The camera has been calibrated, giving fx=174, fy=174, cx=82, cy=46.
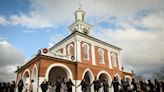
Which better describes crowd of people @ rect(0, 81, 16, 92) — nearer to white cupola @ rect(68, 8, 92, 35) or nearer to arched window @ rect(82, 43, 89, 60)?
arched window @ rect(82, 43, 89, 60)

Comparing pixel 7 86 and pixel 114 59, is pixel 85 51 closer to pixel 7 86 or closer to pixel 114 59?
pixel 114 59

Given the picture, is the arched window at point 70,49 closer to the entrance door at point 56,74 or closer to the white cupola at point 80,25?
the entrance door at point 56,74

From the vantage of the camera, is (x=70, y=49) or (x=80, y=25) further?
(x=80, y=25)

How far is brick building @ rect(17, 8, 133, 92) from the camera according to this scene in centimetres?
2014

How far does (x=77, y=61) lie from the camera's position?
23047mm

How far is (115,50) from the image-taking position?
30.4 m

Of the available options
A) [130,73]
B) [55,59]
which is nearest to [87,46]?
[55,59]

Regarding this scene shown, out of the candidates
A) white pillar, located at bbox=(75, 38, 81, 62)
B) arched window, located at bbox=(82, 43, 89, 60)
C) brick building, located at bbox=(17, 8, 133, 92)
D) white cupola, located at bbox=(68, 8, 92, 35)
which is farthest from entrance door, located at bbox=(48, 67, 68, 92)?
white cupola, located at bbox=(68, 8, 92, 35)

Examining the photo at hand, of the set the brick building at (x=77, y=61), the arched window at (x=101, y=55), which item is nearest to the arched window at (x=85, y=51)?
the brick building at (x=77, y=61)

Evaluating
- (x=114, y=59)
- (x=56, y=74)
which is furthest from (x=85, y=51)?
(x=114, y=59)

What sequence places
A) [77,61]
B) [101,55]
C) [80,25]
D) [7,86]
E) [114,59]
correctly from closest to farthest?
[7,86] → [77,61] → [101,55] → [80,25] → [114,59]

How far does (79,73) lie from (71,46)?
4.75m

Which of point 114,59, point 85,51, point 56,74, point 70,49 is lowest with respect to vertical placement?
point 56,74

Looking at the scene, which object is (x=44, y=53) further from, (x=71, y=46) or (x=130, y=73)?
(x=130, y=73)
